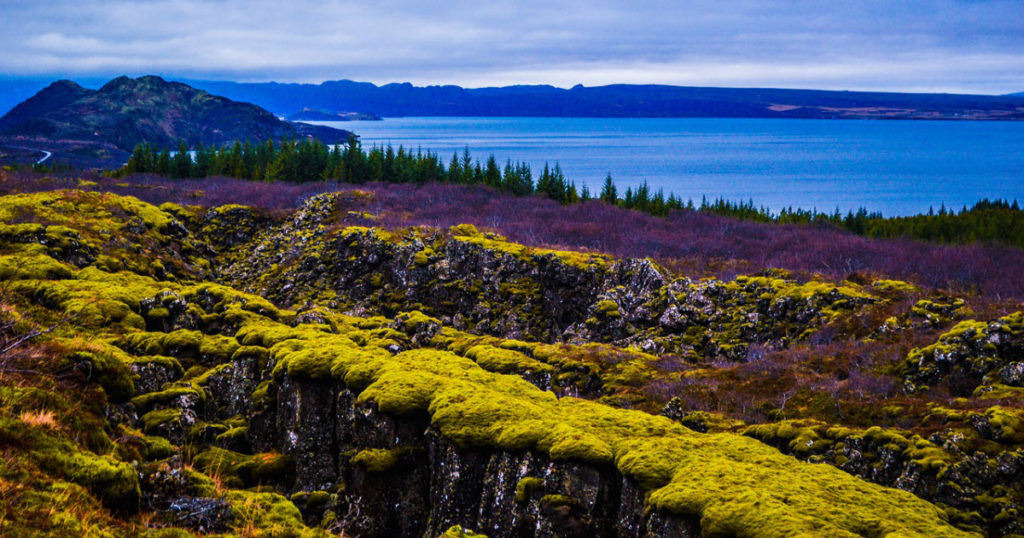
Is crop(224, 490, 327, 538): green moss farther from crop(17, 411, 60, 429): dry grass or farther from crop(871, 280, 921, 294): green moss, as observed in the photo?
crop(871, 280, 921, 294): green moss

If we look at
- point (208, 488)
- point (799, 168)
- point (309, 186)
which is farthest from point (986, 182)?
point (208, 488)

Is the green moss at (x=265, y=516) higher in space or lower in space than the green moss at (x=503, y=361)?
higher

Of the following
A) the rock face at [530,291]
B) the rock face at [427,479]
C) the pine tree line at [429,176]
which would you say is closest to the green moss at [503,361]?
the rock face at [427,479]

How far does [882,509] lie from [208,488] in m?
9.76

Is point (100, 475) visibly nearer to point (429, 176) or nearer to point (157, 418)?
point (157, 418)

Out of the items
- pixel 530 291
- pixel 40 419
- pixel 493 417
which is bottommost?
pixel 530 291

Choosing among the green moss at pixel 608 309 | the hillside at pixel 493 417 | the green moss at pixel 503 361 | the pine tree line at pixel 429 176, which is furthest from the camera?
the pine tree line at pixel 429 176

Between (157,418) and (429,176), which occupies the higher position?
(429,176)

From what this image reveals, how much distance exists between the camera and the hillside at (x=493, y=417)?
8.43 metres

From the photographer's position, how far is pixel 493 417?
36.9 feet

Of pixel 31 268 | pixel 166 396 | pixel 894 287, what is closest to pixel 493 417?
pixel 166 396

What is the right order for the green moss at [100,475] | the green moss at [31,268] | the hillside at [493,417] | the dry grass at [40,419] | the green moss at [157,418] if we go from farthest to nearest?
the green moss at [31,268], the green moss at [157,418], the hillside at [493,417], the dry grass at [40,419], the green moss at [100,475]

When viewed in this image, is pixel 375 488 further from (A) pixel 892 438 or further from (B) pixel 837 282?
(B) pixel 837 282

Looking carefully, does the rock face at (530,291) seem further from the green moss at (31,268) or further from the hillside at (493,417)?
the green moss at (31,268)
